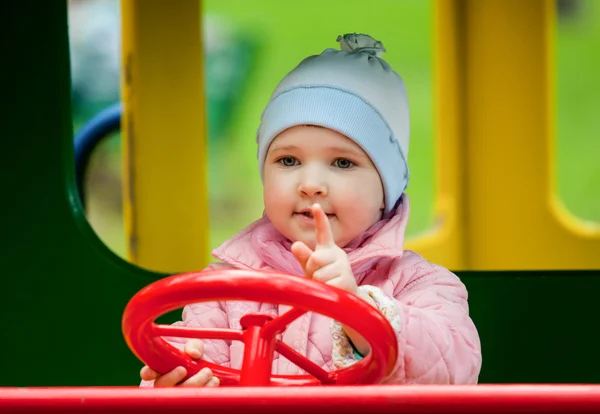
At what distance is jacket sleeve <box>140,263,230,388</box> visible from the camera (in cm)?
137

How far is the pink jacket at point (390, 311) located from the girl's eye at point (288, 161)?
129 mm

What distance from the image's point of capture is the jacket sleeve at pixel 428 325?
116 cm

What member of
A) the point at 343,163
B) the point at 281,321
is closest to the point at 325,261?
the point at 281,321

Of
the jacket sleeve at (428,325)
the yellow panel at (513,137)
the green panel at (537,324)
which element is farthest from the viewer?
the yellow panel at (513,137)

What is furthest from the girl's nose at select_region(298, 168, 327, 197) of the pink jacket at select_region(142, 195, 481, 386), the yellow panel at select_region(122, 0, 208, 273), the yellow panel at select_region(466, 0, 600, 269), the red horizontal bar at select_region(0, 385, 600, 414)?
the yellow panel at select_region(466, 0, 600, 269)

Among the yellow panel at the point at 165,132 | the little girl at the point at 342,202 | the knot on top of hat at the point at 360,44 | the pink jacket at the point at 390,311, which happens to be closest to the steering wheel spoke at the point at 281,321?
the pink jacket at the point at 390,311

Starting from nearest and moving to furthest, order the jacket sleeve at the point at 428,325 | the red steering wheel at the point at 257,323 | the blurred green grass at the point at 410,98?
the red steering wheel at the point at 257,323 < the jacket sleeve at the point at 428,325 < the blurred green grass at the point at 410,98

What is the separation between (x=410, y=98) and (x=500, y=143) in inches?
223

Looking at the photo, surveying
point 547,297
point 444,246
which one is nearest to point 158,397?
point 547,297

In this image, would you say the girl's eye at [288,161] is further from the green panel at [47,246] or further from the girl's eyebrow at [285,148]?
the green panel at [47,246]

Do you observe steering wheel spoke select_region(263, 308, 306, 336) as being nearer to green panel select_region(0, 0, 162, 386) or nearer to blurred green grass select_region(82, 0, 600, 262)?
green panel select_region(0, 0, 162, 386)

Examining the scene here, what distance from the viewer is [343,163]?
4.50 feet

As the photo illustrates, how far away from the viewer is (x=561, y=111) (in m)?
8.77

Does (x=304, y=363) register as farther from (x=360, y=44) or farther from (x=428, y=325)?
(x=360, y=44)
